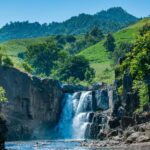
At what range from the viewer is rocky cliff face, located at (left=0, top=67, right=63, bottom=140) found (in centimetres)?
16750

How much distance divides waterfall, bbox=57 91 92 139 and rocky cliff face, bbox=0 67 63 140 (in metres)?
2.52

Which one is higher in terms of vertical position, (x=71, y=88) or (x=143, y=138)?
(x=71, y=88)

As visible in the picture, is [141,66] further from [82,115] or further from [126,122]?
[82,115]

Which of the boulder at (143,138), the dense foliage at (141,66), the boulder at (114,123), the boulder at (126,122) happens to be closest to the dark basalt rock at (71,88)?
the boulder at (114,123)

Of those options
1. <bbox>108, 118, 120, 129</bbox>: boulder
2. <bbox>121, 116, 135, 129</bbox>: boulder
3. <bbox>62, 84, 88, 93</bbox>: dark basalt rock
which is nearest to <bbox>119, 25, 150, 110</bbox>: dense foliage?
<bbox>121, 116, 135, 129</bbox>: boulder

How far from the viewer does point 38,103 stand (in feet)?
576

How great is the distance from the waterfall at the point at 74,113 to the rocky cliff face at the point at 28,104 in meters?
2.52

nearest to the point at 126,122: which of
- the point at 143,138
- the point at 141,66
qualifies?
the point at 141,66

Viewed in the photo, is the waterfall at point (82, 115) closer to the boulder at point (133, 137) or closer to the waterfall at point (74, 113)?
the waterfall at point (74, 113)

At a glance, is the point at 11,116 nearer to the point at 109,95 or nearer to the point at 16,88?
the point at 16,88

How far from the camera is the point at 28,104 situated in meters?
172

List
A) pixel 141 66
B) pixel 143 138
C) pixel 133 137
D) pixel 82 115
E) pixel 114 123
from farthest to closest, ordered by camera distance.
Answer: pixel 82 115
pixel 114 123
pixel 141 66
pixel 133 137
pixel 143 138

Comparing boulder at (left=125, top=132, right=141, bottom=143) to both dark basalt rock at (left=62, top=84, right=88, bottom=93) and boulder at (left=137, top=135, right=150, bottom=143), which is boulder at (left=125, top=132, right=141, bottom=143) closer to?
boulder at (left=137, top=135, right=150, bottom=143)

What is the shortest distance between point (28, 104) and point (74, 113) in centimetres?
1607
